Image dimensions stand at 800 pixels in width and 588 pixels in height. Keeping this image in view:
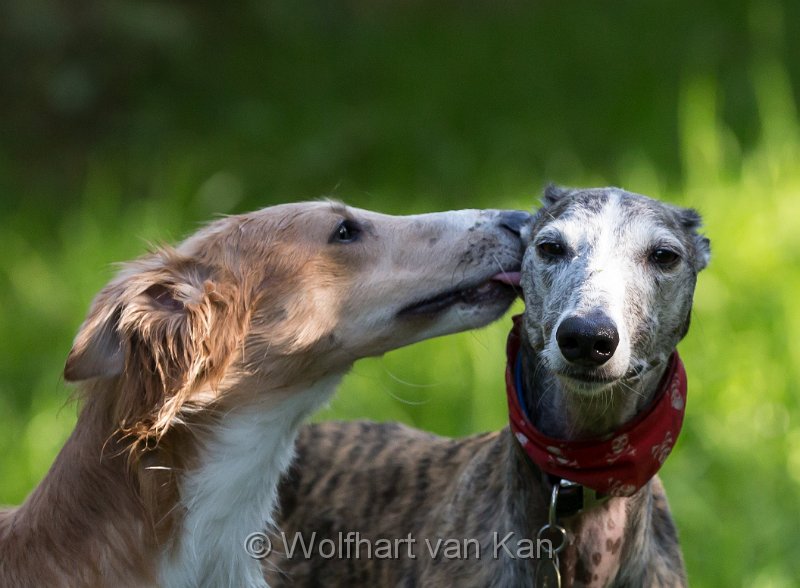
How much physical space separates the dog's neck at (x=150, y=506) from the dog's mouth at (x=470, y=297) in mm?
392

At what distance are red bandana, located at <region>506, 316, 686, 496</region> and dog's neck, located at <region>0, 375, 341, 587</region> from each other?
729 mm

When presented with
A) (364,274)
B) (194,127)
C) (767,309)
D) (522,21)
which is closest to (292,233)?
→ (364,274)

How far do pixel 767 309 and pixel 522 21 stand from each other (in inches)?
256

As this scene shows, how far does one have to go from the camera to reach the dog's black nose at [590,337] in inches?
122

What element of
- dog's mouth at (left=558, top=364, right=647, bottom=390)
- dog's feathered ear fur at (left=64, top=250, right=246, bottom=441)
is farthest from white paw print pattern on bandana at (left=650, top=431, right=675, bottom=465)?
dog's feathered ear fur at (left=64, top=250, right=246, bottom=441)

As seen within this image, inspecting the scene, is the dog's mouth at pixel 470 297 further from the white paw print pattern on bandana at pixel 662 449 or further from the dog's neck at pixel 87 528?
the dog's neck at pixel 87 528

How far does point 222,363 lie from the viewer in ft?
11.9

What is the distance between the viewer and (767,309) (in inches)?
238

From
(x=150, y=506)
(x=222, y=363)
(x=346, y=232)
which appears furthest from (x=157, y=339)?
(x=346, y=232)

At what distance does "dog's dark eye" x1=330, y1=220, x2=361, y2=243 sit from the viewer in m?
3.80

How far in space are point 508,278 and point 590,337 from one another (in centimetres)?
64

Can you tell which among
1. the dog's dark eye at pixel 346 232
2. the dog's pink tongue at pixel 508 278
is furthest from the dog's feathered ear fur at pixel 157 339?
the dog's pink tongue at pixel 508 278

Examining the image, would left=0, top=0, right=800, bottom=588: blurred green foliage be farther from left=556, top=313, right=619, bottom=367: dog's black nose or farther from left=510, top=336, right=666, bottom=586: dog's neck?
left=556, top=313, right=619, bottom=367: dog's black nose

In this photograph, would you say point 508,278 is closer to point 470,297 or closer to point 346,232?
point 470,297
